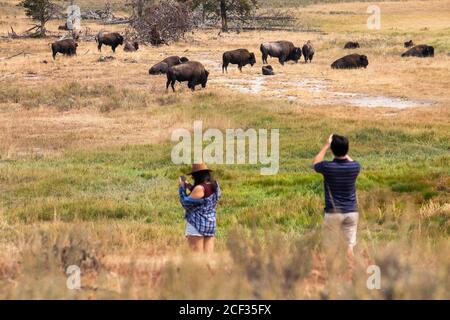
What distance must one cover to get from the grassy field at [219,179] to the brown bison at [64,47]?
107 cm

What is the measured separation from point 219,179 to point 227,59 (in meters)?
20.6

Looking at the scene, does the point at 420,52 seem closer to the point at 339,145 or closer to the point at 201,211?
the point at 201,211

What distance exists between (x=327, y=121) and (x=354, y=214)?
48.3 feet

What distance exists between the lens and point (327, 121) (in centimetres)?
2214

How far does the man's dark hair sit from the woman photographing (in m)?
1.55

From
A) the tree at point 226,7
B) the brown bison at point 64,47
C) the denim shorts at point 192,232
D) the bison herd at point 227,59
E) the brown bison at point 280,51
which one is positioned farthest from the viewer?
the tree at point 226,7

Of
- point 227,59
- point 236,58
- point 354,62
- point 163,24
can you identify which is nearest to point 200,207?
point 227,59

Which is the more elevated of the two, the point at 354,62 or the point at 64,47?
the point at 64,47

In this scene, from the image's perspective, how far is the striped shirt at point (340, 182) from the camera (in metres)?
7.52

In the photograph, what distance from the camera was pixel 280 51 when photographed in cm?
4138

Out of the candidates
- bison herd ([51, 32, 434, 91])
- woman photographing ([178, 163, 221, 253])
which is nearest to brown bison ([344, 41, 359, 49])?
bison herd ([51, 32, 434, 91])

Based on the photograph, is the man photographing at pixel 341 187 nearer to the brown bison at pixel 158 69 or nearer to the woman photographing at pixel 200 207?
the woman photographing at pixel 200 207

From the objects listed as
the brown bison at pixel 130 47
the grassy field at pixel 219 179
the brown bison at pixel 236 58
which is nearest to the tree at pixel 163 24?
the brown bison at pixel 130 47

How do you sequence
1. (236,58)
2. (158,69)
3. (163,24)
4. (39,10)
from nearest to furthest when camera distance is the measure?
(158,69), (236,58), (163,24), (39,10)
